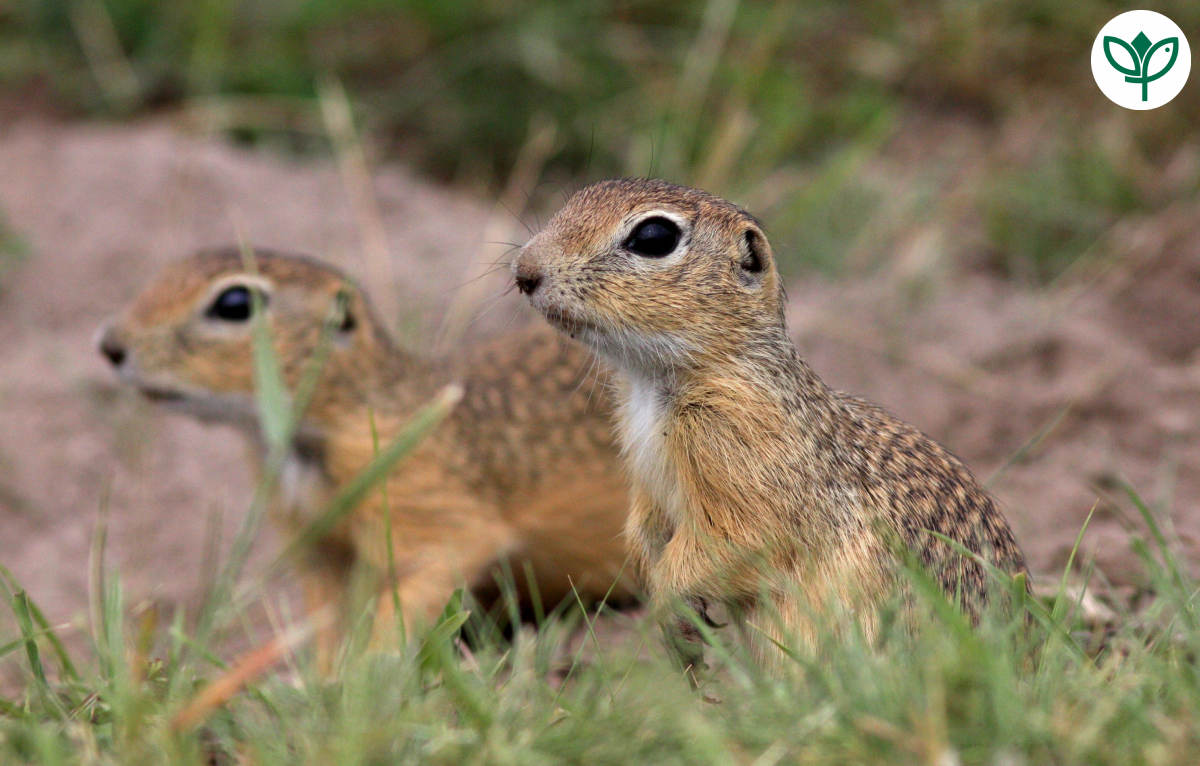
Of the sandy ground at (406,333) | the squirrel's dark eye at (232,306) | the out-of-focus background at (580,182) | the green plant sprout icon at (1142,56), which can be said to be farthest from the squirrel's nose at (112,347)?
the green plant sprout icon at (1142,56)

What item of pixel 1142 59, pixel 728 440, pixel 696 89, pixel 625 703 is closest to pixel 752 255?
pixel 728 440

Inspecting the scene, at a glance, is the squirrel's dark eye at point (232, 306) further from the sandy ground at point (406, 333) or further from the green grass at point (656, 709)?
the green grass at point (656, 709)

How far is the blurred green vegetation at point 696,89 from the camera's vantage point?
6.29 m

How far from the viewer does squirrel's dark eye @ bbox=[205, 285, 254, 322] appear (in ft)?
13.4

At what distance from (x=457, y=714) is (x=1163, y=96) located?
452 cm

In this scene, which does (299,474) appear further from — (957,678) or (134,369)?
(957,678)

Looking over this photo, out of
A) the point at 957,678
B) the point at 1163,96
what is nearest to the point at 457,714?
the point at 957,678

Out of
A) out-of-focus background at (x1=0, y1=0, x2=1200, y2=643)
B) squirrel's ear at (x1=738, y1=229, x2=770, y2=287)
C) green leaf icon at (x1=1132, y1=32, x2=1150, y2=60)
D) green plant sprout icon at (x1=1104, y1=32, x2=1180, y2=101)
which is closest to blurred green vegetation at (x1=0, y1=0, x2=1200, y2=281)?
out-of-focus background at (x1=0, y1=0, x2=1200, y2=643)

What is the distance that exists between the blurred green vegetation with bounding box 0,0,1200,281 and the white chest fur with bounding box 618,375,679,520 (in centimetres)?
325

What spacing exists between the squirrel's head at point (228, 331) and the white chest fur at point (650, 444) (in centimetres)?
131

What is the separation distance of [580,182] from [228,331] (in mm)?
3046

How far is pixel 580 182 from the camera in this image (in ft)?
22.1

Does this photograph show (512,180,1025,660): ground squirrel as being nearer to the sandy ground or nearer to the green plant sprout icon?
the sandy ground

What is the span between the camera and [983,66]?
23.7ft
